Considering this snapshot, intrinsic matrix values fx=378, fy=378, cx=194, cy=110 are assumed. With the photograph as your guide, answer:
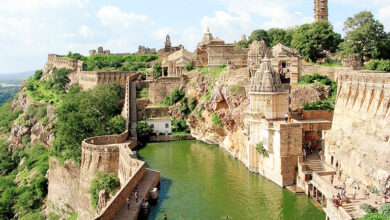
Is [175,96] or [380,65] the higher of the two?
[380,65]

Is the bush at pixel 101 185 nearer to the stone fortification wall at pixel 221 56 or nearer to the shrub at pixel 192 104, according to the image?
the shrub at pixel 192 104

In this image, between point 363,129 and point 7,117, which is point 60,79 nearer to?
point 7,117

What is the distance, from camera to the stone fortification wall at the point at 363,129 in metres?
20.3

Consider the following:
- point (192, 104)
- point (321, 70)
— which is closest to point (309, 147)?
point (321, 70)

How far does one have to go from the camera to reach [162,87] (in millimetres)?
50969

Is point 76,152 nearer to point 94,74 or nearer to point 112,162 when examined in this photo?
point 112,162

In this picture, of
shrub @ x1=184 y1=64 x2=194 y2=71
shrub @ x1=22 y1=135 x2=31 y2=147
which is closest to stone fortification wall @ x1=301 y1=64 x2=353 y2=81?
shrub @ x1=184 y1=64 x2=194 y2=71

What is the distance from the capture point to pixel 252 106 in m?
30.2

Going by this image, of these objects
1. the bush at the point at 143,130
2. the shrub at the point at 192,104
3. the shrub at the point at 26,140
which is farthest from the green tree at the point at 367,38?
the shrub at the point at 26,140

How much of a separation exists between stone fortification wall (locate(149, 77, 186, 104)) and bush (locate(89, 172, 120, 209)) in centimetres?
2319

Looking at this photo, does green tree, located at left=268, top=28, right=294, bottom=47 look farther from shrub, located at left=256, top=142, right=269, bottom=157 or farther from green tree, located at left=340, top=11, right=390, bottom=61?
shrub, located at left=256, top=142, right=269, bottom=157

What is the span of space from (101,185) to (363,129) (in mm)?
18254

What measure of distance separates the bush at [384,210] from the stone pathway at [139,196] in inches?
492

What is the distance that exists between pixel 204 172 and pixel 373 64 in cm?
Answer: 1931
